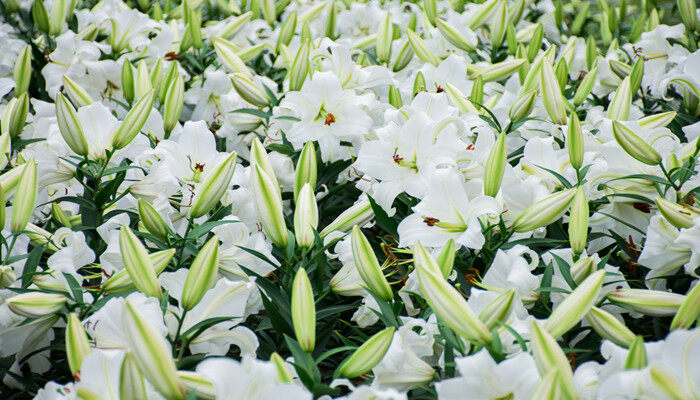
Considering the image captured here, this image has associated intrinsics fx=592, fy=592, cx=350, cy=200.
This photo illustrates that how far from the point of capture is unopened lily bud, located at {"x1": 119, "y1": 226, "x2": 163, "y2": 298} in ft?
3.11

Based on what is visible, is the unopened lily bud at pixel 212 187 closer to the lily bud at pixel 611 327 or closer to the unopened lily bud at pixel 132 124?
the unopened lily bud at pixel 132 124

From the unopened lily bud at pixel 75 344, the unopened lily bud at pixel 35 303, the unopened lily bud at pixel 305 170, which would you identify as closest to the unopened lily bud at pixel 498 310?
the unopened lily bud at pixel 305 170

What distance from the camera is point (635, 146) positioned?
3.76 feet

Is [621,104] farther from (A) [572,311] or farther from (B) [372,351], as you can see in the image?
(B) [372,351]

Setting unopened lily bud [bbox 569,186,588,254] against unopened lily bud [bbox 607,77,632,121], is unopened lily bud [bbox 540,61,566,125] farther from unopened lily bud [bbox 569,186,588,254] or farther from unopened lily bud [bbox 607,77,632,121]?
unopened lily bud [bbox 569,186,588,254]

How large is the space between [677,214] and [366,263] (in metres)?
0.54

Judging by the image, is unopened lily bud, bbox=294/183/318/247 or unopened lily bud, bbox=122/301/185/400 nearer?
unopened lily bud, bbox=122/301/185/400

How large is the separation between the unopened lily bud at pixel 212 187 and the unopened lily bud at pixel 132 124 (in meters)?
0.28

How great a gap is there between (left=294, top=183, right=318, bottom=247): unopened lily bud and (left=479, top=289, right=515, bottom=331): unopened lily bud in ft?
1.15

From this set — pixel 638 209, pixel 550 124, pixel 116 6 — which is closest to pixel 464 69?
pixel 550 124

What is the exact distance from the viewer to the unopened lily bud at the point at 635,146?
114 centimetres

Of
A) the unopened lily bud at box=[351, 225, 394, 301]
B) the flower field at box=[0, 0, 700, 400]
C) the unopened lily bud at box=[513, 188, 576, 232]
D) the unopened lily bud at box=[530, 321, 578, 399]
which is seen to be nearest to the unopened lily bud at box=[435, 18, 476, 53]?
the flower field at box=[0, 0, 700, 400]

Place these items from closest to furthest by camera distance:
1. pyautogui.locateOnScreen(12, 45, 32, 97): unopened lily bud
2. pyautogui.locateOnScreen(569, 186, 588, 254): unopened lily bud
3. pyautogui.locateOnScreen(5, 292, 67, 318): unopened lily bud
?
pyautogui.locateOnScreen(5, 292, 67, 318): unopened lily bud < pyautogui.locateOnScreen(569, 186, 588, 254): unopened lily bud < pyautogui.locateOnScreen(12, 45, 32, 97): unopened lily bud

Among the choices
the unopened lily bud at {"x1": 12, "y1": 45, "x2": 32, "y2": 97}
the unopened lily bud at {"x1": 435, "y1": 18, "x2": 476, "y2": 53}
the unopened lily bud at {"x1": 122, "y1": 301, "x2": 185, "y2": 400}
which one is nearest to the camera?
the unopened lily bud at {"x1": 122, "y1": 301, "x2": 185, "y2": 400}
